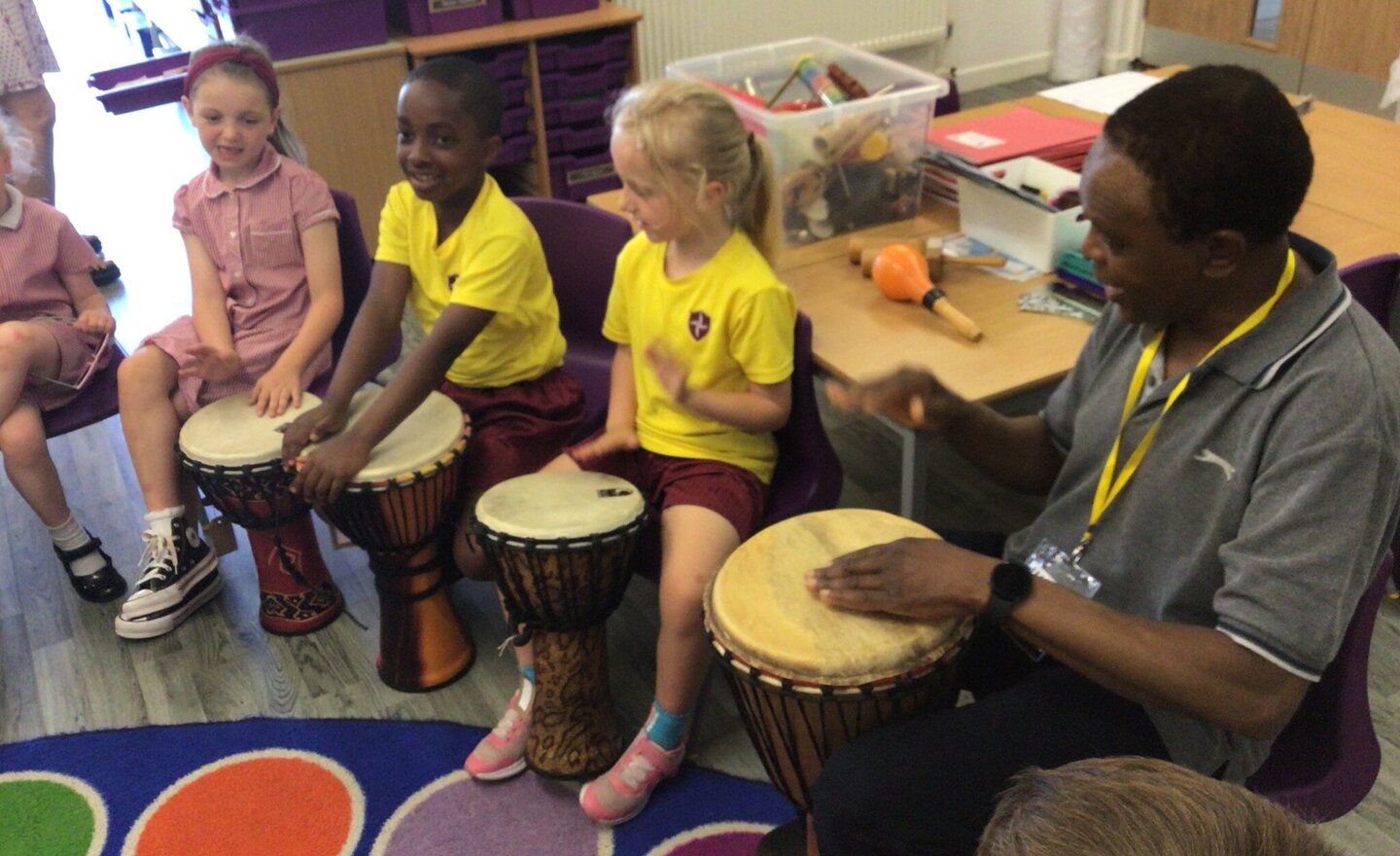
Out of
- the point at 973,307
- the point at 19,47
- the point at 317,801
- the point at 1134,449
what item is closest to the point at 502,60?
the point at 19,47

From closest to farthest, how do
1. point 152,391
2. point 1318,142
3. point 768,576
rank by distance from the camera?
point 768,576 → point 152,391 → point 1318,142

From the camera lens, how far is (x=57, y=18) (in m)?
7.20

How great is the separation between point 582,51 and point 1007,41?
2.59 metres

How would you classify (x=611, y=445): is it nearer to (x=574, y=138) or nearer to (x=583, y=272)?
(x=583, y=272)

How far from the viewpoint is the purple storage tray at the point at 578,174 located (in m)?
4.25

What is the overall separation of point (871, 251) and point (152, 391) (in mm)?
1489

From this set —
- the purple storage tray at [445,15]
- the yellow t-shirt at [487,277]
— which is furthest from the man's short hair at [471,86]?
the purple storage tray at [445,15]

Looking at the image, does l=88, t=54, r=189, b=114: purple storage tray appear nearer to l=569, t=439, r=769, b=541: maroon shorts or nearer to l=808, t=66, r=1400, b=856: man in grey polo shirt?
l=569, t=439, r=769, b=541: maroon shorts

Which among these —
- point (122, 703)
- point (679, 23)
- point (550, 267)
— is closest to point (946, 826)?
point (550, 267)

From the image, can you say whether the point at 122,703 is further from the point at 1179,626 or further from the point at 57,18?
the point at 57,18

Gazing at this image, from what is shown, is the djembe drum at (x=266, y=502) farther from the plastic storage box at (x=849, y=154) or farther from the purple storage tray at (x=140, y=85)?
the plastic storage box at (x=849, y=154)

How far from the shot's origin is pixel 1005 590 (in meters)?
1.34

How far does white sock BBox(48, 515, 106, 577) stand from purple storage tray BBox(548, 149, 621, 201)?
216cm

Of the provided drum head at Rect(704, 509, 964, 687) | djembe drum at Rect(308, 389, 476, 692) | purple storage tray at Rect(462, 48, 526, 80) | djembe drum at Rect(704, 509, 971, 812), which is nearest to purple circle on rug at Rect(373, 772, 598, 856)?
djembe drum at Rect(308, 389, 476, 692)
